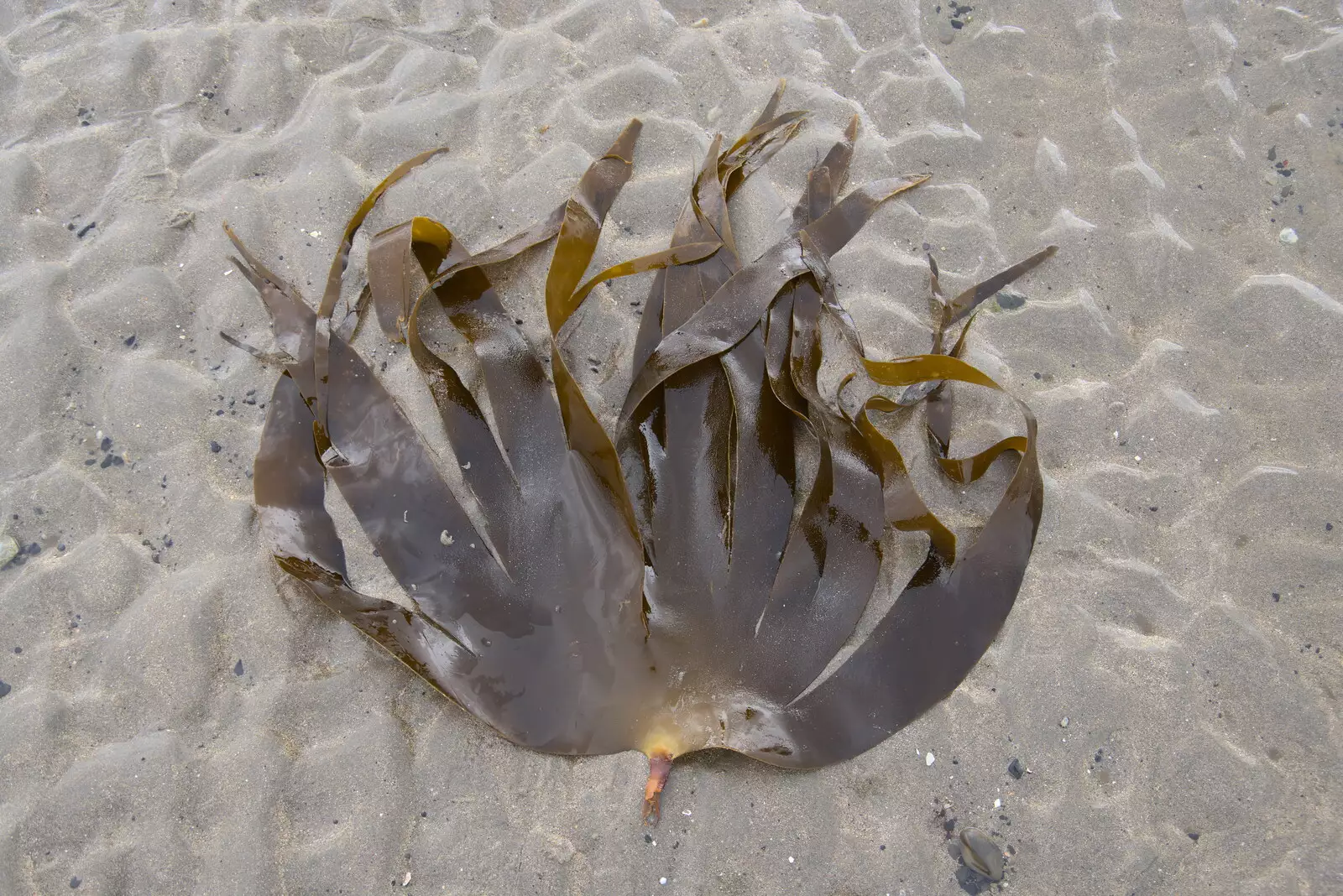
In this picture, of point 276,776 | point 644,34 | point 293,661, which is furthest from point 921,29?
point 276,776

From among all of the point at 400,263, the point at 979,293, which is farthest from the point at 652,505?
the point at 979,293

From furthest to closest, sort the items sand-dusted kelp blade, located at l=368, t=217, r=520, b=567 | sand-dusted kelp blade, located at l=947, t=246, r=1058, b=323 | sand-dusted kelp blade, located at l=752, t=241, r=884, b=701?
sand-dusted kelp blade, located at l=947, t=246, r=1058, b=323
sand-dusted kelp blade, located at l=368, t=217, r=520, b=567
sand-dusted kelp blade, located at l=752, t=241, r=884, b=701

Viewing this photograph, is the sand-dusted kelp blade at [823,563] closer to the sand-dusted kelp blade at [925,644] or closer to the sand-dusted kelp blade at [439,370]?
the sand-dusted kelp blade at [925,644]

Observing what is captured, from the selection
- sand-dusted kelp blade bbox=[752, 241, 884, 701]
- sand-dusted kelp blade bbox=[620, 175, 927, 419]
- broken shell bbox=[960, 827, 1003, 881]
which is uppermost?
sand-dusted kelp blade bbox=[620, 175, 927, 419]

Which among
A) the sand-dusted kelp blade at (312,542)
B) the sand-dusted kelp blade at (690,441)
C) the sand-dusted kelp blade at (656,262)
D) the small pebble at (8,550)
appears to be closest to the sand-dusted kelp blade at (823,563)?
the sand-dusted kelp blade at (690,441)

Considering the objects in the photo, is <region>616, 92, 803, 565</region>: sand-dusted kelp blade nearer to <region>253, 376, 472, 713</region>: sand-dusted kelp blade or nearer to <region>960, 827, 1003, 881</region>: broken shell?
<region>253, 376, 472, 713</region>: sand-dusted kelp blade

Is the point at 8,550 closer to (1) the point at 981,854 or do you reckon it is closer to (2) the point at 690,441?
(2) the point at 690,441

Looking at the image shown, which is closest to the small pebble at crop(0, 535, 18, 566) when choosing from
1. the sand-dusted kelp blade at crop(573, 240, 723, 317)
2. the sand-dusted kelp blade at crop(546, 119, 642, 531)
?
the sand-dusted kelp blade at crop(546, 119, 642, 531)
